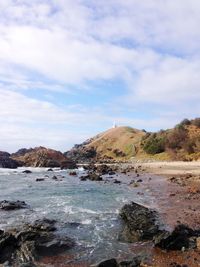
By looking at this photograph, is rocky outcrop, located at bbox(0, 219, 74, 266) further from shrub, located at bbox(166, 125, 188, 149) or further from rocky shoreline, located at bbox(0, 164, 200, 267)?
shrub, located at bbox(166, 125, 188, 149)

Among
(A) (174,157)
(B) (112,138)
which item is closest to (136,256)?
(A) (174,157)

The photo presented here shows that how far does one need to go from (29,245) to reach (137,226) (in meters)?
6.59

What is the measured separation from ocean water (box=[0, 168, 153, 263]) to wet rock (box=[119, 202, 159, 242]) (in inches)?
23.7

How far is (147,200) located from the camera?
3644 centimetres

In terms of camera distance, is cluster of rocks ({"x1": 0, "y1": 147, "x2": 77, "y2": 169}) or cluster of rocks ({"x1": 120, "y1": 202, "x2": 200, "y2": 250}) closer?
cluster of rocks ({"x1": 120, "y1": 202, "x2": 200, "y2": 250})

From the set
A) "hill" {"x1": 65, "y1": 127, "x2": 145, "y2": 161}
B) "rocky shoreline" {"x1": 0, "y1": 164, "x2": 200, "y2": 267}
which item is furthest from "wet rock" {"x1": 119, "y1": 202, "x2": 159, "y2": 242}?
"hill" {"x1": 65, "y1": 127, "x2": 145, "y2": 161}

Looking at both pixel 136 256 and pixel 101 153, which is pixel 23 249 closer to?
pixel 136 256

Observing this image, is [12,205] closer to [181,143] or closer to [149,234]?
[149,234]

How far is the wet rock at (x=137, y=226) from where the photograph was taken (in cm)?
2183

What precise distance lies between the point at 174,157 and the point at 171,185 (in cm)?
4181

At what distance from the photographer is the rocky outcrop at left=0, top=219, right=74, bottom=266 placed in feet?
62.3

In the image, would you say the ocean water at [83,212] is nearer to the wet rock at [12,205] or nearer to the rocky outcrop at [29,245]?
the wet rock at [12,205]

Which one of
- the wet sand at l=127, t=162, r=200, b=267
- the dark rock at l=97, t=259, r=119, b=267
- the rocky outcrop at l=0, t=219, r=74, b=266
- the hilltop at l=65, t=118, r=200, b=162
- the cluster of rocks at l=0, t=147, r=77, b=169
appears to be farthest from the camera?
the cluster of rocks at l=0, t=147, r=77, b=169

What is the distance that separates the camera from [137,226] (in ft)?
75.9
